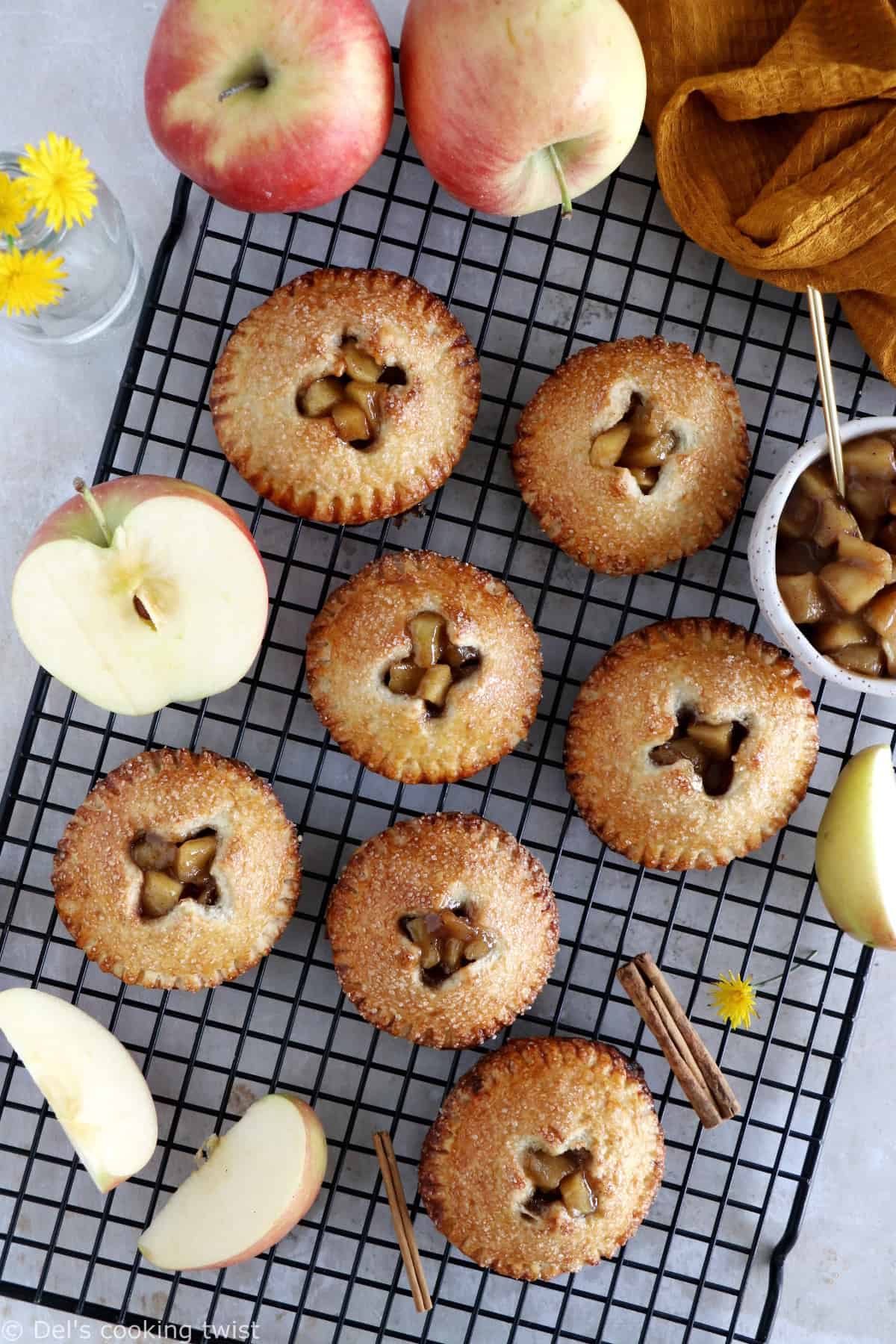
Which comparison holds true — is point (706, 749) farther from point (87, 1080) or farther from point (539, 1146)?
point (87, 1080)

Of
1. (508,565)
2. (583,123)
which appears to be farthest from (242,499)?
(583,123)

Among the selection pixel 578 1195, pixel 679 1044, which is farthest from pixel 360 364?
pixel 578 1195

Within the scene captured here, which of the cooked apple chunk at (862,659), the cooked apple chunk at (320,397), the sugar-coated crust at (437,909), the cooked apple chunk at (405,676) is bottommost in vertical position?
the sugar-coated crust at (437,909)

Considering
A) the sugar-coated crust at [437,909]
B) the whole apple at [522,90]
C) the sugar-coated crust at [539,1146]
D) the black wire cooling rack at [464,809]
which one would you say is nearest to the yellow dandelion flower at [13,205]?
the black wire cooling rack at [464,809]

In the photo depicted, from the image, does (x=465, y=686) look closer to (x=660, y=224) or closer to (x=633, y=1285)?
(x=660, y=224)

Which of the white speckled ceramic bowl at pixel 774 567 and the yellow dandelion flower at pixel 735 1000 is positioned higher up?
the white speckled ceramic bowl at pixel 774 567

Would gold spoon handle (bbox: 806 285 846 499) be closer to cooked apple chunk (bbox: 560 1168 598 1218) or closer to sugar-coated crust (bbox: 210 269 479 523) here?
sugar-coated crust (bbox: 210 269 479 523)

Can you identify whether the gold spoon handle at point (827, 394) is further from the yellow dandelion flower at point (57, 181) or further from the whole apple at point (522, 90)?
the yellow dandelion flower at point (57, 181)

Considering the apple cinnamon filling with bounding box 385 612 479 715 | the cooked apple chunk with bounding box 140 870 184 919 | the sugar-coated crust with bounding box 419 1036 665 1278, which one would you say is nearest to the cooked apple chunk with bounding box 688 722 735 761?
the apple cinnamon filling with bounding box 385 612 479 715
